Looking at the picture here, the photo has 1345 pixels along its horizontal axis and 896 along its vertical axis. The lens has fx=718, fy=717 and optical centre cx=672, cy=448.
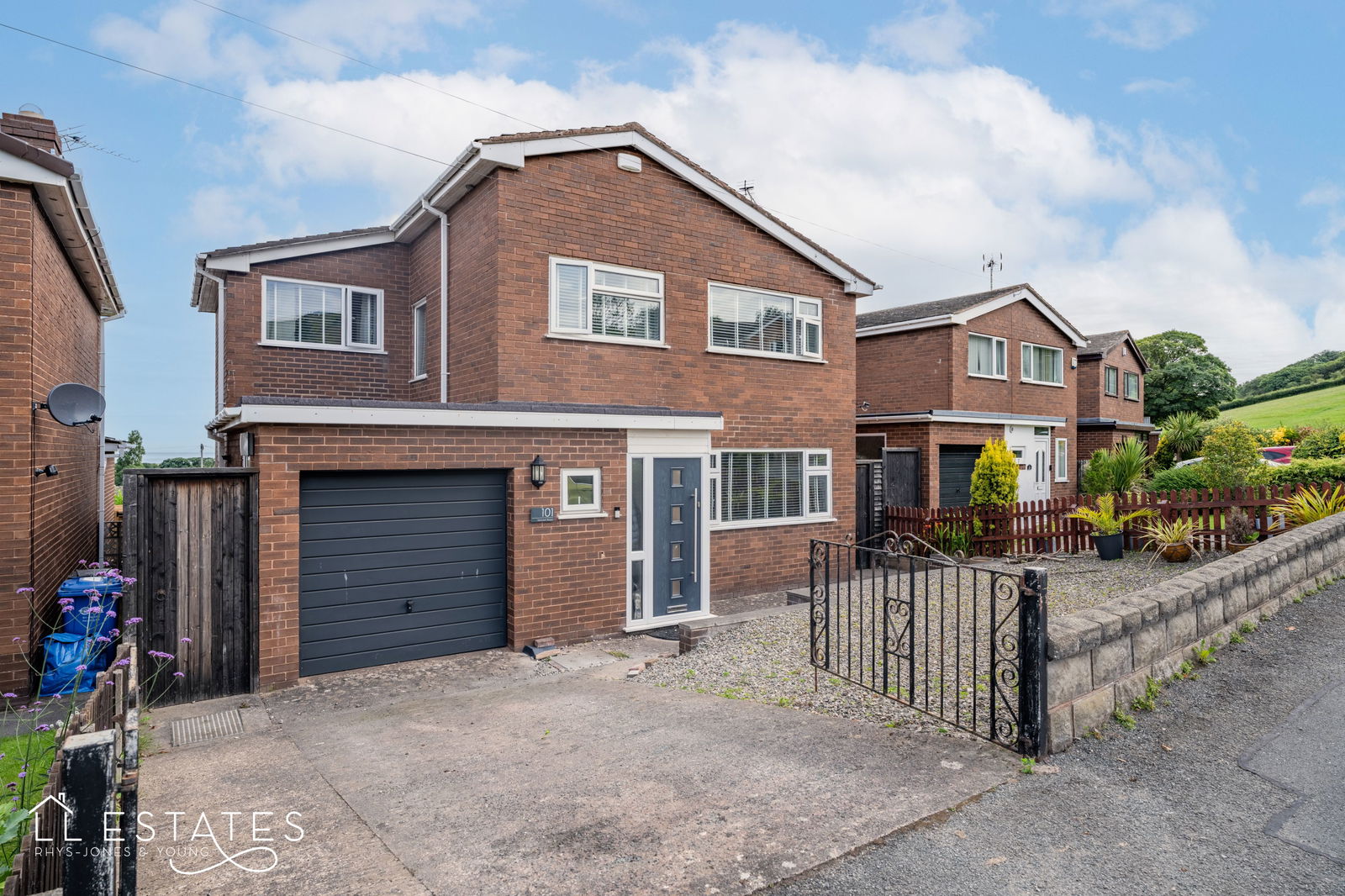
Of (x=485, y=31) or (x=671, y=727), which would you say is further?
(x=485, y=31)

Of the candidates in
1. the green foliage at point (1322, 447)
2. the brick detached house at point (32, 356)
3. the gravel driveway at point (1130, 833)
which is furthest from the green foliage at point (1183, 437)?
the brick detached house at point (32, 356)

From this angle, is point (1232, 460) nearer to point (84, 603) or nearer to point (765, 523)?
point (765, 523)

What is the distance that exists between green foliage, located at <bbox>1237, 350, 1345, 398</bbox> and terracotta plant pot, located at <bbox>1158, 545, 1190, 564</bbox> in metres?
55.6

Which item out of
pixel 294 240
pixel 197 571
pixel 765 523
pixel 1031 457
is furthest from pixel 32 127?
pixel 1031 457

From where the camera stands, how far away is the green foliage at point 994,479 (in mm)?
15758

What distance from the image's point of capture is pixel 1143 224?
23.2 meters

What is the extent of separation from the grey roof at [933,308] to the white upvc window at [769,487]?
872cm

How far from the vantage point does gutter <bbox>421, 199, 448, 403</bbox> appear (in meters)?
11.8

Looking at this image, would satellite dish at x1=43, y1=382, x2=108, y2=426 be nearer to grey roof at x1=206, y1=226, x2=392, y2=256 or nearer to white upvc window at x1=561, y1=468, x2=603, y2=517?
grey roof at x1=206, y1=226, x2=392, y2=256

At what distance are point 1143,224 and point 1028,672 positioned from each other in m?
24.2

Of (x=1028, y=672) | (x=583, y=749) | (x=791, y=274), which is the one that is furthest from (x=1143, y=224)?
(x=583, y=749)

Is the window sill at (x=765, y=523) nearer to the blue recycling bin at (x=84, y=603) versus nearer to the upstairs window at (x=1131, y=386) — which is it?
the blue recycling bin at (x=84, y=603)

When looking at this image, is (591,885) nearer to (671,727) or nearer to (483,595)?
(671,727)

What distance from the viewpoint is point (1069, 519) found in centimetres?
1408
